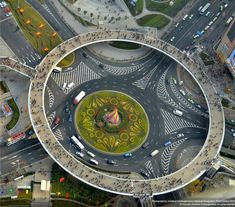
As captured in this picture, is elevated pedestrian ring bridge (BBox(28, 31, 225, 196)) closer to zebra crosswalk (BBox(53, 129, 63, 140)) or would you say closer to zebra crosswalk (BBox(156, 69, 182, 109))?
zebra crosswalk (BBox(53, 129, 63, 140))

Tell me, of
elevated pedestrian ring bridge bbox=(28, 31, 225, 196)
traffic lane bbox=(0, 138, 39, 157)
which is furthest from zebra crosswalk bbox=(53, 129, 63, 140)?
traffic lane bbox=(0, 138, 39, 157)

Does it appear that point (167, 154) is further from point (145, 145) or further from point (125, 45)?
point (125, 45)

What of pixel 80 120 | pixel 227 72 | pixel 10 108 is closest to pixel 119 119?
pixel 80 120

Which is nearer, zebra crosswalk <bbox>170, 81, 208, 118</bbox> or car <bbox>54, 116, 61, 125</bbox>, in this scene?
car <bbox>54, 116, 61, 125</bbox>

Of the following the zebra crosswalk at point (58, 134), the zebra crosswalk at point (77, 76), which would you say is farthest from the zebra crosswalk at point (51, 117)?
the zebra crosswalk at point (77, 76)

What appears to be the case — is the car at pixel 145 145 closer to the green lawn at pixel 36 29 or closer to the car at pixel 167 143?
the car at pixel 167 143

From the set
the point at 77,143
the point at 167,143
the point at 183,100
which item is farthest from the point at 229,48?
the point at 77,143

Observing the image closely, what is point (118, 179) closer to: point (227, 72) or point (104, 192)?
point (104, 192)
